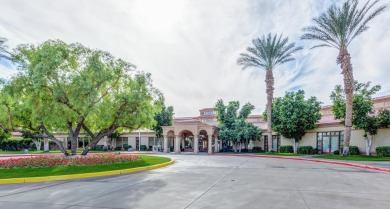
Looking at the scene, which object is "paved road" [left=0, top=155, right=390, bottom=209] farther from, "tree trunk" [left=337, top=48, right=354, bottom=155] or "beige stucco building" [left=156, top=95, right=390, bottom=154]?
"beige stucco building" [left=156, top=95, right=390, bottom=154]

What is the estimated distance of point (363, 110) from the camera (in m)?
25.6

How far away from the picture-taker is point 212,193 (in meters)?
9.07

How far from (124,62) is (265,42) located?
69.1ft

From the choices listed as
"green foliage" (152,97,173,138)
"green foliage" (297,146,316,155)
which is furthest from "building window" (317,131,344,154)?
"green foliage" (152,97,173,138)

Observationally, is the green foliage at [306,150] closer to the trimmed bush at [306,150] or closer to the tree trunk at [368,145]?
the trimmed bush at [306,150]

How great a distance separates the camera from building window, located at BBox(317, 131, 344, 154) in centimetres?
3031

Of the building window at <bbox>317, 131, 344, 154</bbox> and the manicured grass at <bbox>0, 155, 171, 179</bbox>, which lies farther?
the building window at <bbox>317, 131, 344, 154</bbox>

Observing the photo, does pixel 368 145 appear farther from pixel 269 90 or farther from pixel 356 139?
pixel 269 90

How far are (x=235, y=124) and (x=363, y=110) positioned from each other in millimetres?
15394

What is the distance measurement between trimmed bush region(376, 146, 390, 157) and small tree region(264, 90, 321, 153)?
278 inches

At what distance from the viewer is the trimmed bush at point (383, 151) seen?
2475 centimetres

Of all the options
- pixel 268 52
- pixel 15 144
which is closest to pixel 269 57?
pixel 268 52

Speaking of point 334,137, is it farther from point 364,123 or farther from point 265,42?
point 265,42

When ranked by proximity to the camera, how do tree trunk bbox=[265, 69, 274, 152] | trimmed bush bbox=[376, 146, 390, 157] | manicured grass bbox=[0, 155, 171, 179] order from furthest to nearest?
tree trunk bbox=[265, 69, 274, 152]
trimmed bush bbox=[376, 146, 390, 157]
manicured grass bbox=[0, 155, 171, 179]
